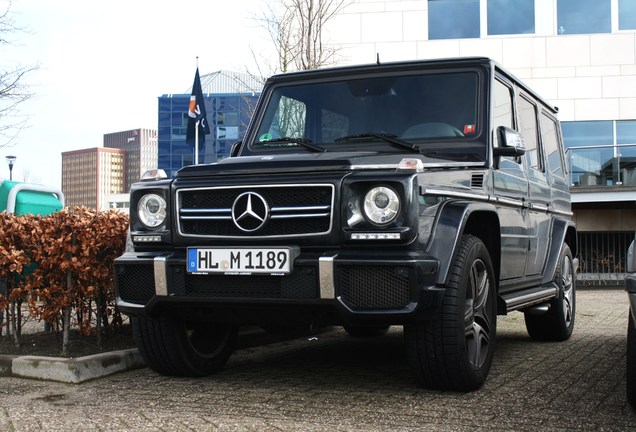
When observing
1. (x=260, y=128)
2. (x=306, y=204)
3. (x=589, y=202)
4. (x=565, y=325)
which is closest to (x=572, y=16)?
(x=589, y=202)

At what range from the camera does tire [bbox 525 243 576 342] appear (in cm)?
729

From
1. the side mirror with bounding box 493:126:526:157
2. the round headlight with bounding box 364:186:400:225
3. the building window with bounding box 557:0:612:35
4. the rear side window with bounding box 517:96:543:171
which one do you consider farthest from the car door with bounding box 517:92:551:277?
the building window with bounding box 557:0:612:35

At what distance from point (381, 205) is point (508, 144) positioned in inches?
Result: 57.3

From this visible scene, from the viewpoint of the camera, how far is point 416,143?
17.7 ft

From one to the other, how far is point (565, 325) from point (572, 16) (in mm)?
16442

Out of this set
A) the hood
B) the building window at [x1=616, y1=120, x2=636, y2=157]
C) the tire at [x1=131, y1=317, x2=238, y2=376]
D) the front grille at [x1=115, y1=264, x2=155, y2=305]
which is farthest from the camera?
the building window at [x1=616, y1=120, x2=636, y2=157]

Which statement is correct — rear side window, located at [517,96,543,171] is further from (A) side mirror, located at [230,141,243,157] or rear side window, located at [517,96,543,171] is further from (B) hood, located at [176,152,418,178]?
(A) side mirror, located at [230,141,243,157]

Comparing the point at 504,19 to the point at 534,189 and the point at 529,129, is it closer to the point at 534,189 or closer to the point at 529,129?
the point at 529,129

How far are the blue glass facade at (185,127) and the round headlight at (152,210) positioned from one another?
221ft

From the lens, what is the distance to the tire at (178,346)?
16.6ft

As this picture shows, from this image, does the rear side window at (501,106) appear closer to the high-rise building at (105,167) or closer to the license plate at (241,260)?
the license plate at (241,260)

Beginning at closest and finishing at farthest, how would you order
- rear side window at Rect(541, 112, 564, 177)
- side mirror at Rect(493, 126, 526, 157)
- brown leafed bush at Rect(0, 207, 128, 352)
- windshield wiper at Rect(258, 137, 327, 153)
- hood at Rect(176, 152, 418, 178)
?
1. hood at Rect(176, 152, 418, 178)
2. side mirror at Rect(493, 126, 526, 157)
3. windshield wiper at Rect(258, 137, 327, 153)
4. brown leafed bush at Rect(0, 207, 128, 352)
5. rear side window at Rect(541, 112, 564, 177)

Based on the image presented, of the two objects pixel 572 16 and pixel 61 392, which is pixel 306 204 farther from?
pixel 572 16

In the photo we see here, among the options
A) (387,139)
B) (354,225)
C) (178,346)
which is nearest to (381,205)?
(354,225)
